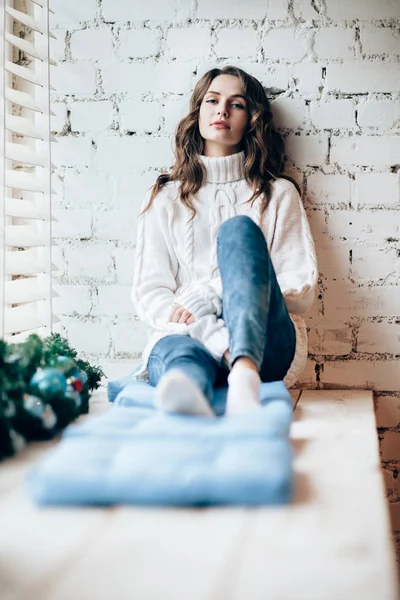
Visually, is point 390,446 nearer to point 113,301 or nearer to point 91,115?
point 113,301

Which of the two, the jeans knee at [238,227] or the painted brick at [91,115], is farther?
the painted brick at [91,115]

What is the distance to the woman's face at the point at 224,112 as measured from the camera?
86.0 inches

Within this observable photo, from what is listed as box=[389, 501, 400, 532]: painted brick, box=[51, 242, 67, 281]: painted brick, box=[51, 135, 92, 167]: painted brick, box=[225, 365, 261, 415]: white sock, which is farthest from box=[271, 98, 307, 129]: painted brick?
box=[389, 501, 400, 532]: painted brick

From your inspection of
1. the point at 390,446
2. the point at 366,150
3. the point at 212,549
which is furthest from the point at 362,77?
the point at 212,549

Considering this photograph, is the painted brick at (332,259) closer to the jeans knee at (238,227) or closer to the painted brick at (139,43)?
the jeans knee at (238,227)

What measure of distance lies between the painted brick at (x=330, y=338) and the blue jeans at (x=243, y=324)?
427mm

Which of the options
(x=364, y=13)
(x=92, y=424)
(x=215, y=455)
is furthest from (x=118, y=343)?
(x=364, y=13)

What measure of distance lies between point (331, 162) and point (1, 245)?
117 cm

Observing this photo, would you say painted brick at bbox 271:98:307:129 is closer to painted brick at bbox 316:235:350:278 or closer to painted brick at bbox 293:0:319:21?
painted brick at bbox 293:0:319:21

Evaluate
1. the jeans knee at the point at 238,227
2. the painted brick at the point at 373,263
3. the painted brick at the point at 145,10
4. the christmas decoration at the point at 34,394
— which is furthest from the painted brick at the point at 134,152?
the christmas decoration at the point at 34,394

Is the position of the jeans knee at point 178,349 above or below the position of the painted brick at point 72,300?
below

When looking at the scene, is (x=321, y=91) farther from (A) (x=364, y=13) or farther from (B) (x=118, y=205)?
(B) (x=118, y=205)

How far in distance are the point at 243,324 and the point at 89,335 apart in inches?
37.3

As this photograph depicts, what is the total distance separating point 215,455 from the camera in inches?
43.0
